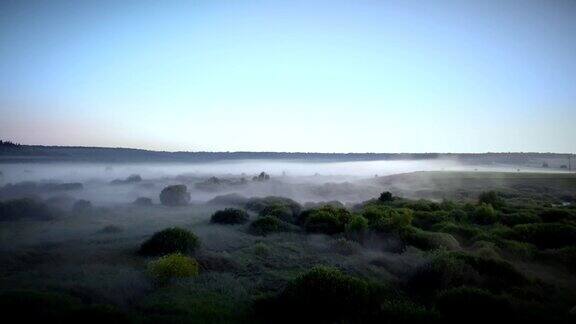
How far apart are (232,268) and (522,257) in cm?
1378

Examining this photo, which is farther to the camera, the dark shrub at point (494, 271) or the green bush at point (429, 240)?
the green bush at point (429, 240)

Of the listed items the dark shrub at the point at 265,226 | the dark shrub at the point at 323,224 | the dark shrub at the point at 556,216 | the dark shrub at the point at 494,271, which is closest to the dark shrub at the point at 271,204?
the dark shrub at the point at 323,224

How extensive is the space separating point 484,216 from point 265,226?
55.0ft

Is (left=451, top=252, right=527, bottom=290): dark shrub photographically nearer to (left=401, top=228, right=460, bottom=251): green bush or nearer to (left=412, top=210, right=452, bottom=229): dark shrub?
(left=401, top=228, right=460, bottom=251): green bush

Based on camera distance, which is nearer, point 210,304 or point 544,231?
point 210,304

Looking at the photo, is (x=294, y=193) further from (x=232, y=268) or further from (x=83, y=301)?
(x=83, y=301)

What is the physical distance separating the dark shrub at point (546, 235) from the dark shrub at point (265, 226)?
1402 cm

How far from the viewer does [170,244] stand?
671 inches

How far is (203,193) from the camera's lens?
6134 centimetres

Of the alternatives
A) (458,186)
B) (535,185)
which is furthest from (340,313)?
(535,185)

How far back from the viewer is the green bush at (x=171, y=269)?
1280 centimetres

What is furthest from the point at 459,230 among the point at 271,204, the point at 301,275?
the point at 271,204

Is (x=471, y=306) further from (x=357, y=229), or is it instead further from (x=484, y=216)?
(x=484, y=216)

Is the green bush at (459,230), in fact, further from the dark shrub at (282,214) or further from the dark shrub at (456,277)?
the dark shrub at (282,214)
